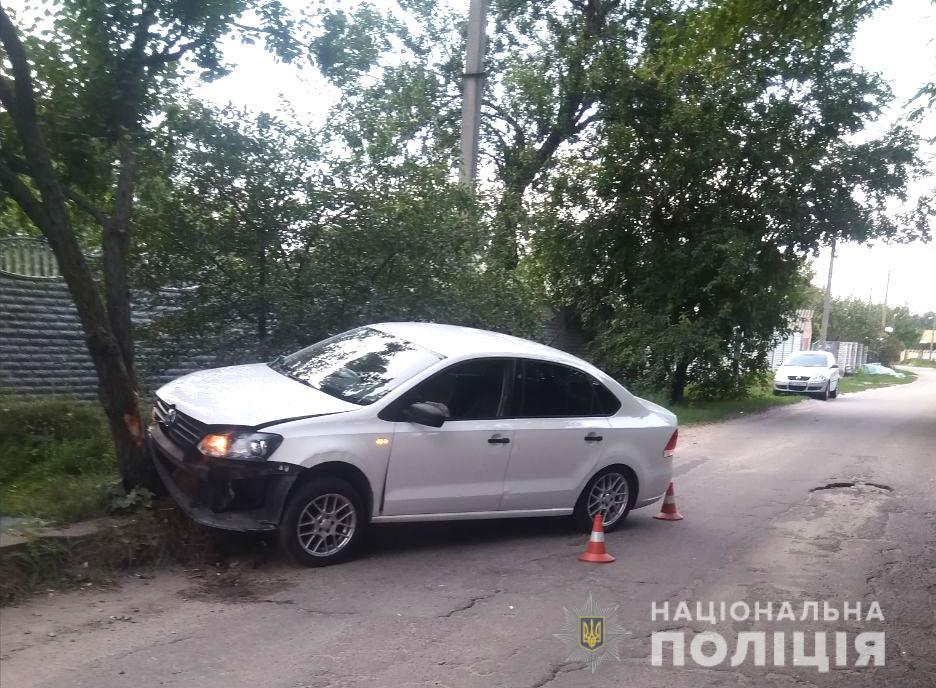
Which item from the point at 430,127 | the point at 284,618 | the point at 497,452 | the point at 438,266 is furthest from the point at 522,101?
the point at 284,618

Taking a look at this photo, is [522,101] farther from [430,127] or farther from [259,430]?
[259,430]

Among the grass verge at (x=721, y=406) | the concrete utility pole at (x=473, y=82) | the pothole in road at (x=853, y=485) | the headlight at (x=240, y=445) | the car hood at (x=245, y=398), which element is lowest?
the grass verge at (x=721, y=406)

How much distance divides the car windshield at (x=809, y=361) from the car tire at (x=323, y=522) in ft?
91.7

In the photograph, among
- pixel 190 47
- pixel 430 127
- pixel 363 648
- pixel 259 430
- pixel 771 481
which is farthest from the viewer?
pixel 430 127

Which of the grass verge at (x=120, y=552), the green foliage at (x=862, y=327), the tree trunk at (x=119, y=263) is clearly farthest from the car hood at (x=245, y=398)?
the green foliage at (x=862, y=327)

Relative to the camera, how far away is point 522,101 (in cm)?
2214

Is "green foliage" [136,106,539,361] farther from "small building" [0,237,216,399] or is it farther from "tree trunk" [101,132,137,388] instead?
"tree trunk" [101,132,137,388]

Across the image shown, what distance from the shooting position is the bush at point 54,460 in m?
6.65

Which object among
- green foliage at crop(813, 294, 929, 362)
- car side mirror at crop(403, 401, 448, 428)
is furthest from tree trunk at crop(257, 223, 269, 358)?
green foliage at crop(813, 294, 929, 362)

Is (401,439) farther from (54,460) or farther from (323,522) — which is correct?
(54,460)

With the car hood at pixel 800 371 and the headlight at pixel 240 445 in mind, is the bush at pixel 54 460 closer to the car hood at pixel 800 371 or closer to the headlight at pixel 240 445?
the headlight at pixel 240 445

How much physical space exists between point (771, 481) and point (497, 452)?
227 inches

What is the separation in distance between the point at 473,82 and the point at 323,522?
7.80 meters

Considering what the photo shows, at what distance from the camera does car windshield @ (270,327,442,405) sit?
6.99 m
